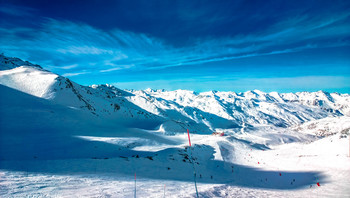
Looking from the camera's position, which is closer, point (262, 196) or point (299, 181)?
point (262, 196)

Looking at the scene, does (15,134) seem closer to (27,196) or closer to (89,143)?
(89,143)

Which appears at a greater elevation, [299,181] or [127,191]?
[127,191]

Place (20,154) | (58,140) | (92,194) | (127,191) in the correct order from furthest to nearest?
1. (58,140)
2. (20,154)
3. (127,191)
4. (92,194)

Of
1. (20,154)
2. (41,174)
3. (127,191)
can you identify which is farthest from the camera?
(20,154)

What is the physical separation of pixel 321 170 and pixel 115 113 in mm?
81119

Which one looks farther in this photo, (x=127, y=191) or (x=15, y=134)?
(x=15, y=134)

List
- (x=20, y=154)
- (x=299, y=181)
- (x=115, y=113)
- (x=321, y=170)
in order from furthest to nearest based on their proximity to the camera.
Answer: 1. (x=115, y=113)
2. (x=321, y=170)
3. (x=299, y=181)
4. (x=20, y=154)

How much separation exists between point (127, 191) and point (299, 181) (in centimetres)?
2312

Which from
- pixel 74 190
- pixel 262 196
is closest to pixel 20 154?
pixel 74 190

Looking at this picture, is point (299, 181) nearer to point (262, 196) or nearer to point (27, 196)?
point (262, 196)

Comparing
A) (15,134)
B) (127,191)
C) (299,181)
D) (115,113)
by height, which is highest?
(115,113)

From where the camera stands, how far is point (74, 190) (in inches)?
427

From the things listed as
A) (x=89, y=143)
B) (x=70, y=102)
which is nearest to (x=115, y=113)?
(x=70, y=102)

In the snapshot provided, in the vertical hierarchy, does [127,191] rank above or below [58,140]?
below
